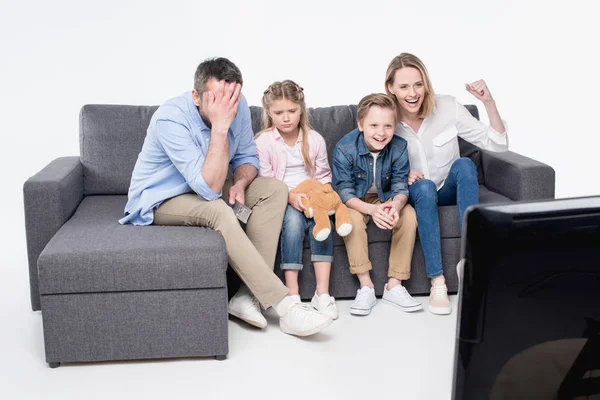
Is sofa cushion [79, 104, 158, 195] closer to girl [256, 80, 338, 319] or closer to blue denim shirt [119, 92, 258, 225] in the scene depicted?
blue denim shirt [119, 92, 258, 225]

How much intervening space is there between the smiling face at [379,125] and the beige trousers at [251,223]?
1.37 ft

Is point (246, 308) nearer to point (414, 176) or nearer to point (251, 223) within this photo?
point (251, 223)

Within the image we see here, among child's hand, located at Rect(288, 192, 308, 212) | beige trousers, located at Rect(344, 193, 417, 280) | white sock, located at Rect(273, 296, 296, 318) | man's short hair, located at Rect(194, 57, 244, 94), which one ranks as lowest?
white sock, located at Rect(273, 296, 296, 318)

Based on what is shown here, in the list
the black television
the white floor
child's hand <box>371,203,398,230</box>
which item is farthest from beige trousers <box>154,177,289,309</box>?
the black television

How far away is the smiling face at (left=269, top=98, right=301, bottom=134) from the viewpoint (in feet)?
10.5

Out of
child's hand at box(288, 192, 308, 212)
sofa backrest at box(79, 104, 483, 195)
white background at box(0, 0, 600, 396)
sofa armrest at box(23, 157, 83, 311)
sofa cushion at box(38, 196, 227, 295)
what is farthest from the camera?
white background at box(0, 0, 600, 396)

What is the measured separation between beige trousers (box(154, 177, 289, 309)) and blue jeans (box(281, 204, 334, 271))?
4cm

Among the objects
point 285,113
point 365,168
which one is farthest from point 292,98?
point 365,168

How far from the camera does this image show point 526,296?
982 millimetres

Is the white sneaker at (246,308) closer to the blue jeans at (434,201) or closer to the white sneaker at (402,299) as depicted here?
the white sneaker at (402,299)

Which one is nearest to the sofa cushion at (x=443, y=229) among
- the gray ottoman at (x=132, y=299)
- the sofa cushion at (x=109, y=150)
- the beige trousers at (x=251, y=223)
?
the beige trousers at (x=251, y=223)

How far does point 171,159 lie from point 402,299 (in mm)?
1039

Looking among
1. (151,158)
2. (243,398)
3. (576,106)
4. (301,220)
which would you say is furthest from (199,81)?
(576,106)

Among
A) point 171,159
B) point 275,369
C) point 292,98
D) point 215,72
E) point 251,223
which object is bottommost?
point 275,369
